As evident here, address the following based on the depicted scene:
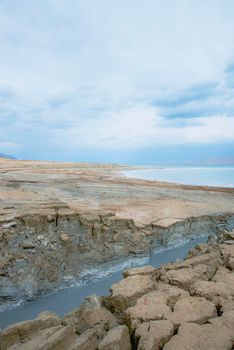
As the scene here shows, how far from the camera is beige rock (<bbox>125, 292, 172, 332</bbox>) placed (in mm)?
5352

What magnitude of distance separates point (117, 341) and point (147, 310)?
1086mm

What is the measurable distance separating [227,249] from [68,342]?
226 inches

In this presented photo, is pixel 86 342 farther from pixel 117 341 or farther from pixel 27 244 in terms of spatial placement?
pixel 27 244

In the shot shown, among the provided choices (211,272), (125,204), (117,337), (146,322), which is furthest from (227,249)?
(125,204)

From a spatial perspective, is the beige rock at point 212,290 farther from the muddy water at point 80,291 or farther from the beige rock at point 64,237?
the beige rock at point 64,237

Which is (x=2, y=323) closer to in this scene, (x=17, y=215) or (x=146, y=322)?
(x=17, y=215)

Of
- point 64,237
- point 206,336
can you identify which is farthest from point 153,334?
point 64,237

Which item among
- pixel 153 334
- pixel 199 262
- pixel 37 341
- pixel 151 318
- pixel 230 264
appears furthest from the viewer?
pixel 199 262

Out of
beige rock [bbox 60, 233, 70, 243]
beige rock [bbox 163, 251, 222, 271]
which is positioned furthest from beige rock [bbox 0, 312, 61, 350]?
beige rock [bbox 60, 233, 70, 243]

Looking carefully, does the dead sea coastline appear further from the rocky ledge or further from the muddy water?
the rocky ledge

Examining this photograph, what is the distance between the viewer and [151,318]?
17.6ft

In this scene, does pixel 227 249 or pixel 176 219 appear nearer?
pixel 227 249

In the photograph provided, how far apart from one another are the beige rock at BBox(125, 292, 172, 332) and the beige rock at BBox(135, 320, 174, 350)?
0.78 ft

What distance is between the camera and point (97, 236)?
11.5m
